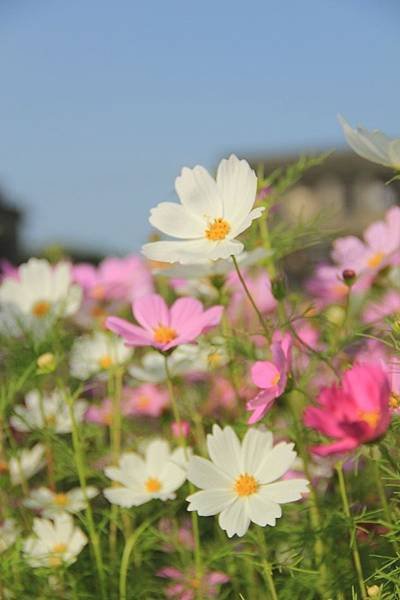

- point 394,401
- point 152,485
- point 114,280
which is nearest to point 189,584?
point 152,485

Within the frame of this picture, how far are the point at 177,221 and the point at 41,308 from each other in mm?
435

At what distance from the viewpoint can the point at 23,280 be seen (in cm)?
118

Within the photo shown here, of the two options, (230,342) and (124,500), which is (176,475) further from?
(230,342)

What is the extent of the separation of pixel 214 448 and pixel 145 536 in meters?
0.28

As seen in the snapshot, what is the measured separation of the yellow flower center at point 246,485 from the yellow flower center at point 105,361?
46 centimetres

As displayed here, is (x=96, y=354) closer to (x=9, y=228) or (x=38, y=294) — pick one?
(x=38, y=294)

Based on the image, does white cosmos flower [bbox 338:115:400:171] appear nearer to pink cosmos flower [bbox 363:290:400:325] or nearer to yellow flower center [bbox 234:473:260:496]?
yellow flower center [bbox 234:473:260:496]

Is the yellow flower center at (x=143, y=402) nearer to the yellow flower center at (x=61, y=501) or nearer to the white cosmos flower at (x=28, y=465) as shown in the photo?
the white cosmos flower at (x=28, y=465)

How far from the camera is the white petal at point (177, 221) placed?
756 mm

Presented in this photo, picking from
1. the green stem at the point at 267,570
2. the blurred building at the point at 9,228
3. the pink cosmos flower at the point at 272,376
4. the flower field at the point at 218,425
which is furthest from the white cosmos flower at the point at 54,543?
the blurred building at the point at 9,228

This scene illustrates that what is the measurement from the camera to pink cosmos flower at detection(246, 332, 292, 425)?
0.65 m

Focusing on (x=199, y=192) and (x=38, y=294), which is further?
(x=38, y=294)

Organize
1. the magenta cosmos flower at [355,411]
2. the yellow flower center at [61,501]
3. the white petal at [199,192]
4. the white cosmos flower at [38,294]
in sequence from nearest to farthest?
the magenta cosmos flower at [355,411]
the white petal at [199,192]
the yellow flower center at [61,501]
the white cosmos flower at [38,294]

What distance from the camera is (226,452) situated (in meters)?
0.72
